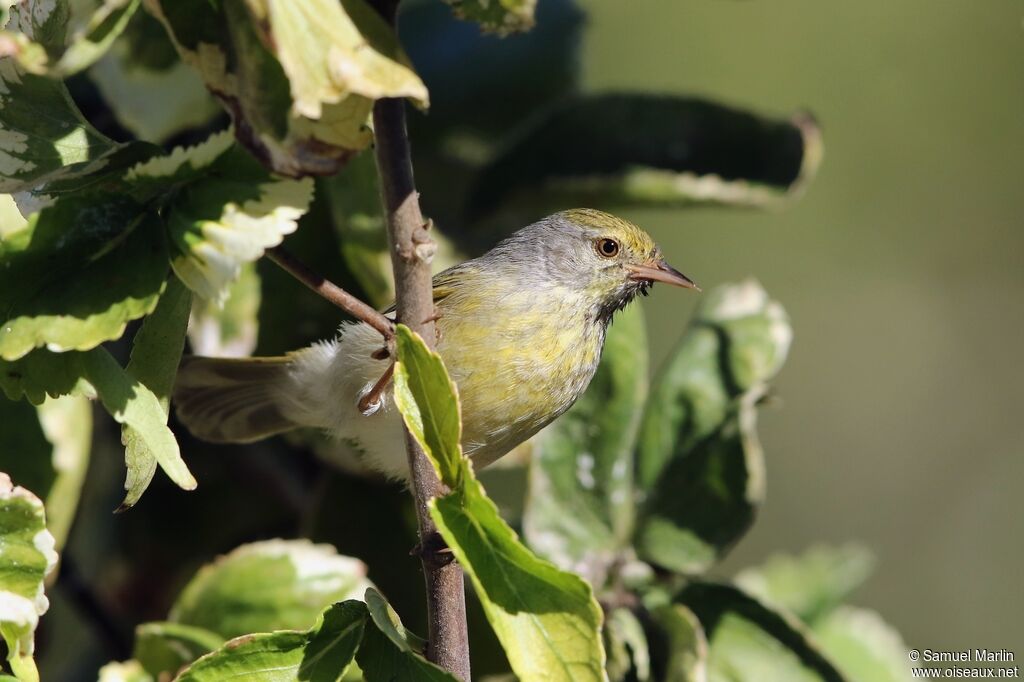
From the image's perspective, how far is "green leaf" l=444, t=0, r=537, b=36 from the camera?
4.08 feet

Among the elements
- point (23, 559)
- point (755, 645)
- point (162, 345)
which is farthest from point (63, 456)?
point (755, 645)

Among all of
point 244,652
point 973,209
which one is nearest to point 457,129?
point 244,652

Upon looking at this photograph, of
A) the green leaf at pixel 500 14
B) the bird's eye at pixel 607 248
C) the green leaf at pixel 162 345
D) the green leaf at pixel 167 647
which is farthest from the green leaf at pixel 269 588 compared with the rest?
the bird's eye at pixel 607 248

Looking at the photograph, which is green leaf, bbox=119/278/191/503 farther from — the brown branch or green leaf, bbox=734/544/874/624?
green leaf, bbox=734/544/874/624

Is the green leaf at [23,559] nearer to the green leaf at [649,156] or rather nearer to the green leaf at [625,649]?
the green leaf at [625,649]

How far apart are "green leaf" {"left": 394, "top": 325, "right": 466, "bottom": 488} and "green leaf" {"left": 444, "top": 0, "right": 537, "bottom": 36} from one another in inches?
14.0

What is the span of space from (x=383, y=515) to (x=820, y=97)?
3132 mm

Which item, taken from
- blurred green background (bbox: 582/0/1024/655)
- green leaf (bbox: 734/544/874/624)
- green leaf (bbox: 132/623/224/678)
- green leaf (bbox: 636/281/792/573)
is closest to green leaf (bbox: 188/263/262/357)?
green leaf (bbox: 132/623/224/678)

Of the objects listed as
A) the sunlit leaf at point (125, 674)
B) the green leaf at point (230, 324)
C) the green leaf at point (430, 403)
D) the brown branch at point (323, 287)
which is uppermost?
the brown branch at point (323, 287)

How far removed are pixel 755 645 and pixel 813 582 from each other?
565 millimetres

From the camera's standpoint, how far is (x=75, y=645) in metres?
2.33

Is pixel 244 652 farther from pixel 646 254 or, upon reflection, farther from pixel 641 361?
pixel 646 254

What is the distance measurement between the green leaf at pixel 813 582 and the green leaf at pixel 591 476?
49 cm

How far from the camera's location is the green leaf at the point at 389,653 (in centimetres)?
119
